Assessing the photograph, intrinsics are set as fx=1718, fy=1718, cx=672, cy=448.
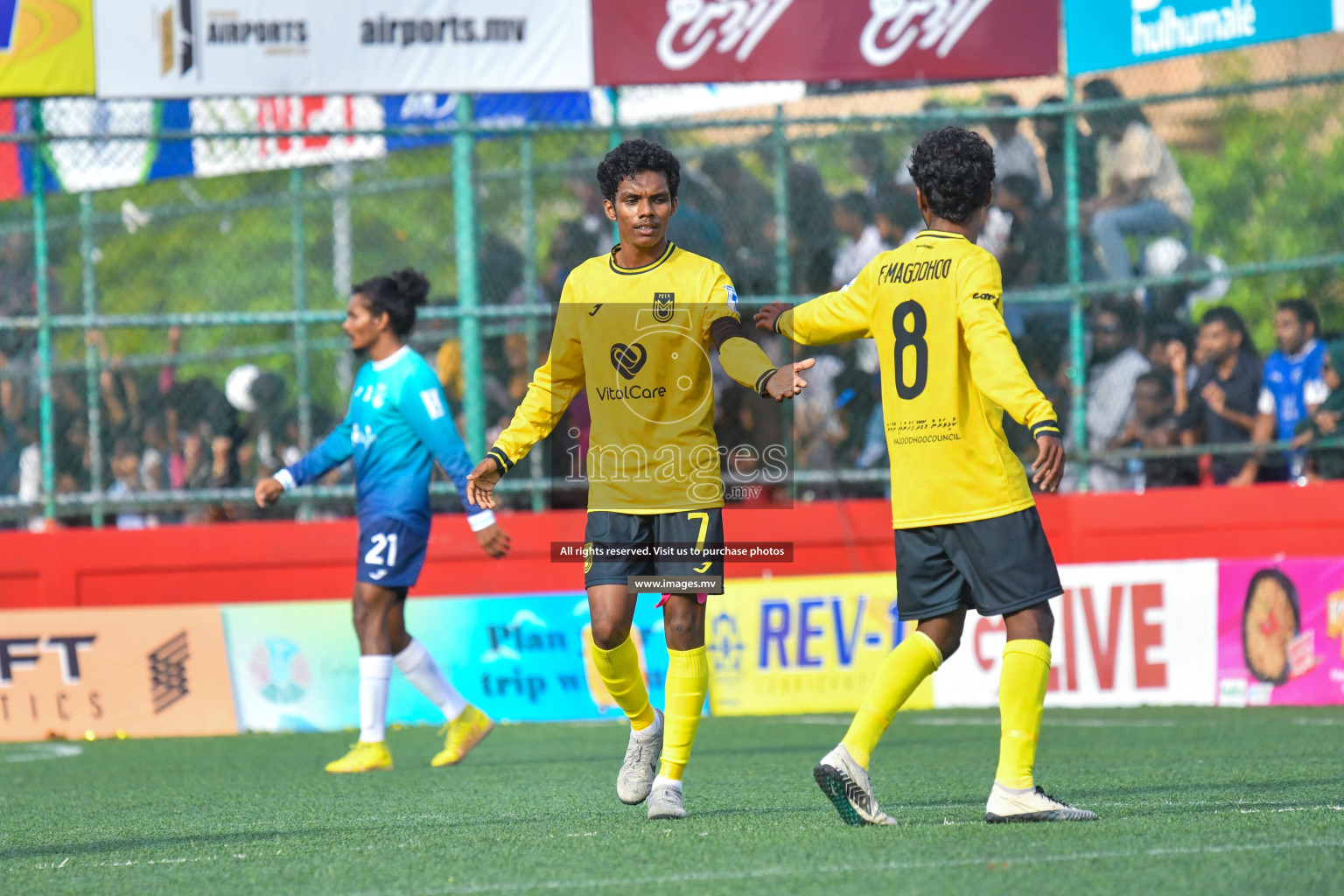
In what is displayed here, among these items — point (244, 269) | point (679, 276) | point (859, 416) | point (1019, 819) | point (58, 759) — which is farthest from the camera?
point (244, 269)

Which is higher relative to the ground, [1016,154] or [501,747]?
[1016,154]

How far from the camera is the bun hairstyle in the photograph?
8.09 meters

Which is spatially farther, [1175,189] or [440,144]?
[440,144]

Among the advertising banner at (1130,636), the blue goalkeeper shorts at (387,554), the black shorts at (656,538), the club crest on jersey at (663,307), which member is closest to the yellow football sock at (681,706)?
the black shorts at (656,538)

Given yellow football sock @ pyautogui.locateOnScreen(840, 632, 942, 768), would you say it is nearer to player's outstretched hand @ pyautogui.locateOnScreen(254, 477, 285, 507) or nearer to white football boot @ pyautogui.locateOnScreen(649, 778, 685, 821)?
white football boot @ pyautogui.locateOnScreen(649, 778, 685, 821)

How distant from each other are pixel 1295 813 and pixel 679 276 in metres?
2.47

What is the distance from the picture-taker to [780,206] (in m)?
11.0

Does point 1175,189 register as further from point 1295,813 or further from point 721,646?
point 1295,813

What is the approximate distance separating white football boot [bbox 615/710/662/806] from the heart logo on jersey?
1.16m

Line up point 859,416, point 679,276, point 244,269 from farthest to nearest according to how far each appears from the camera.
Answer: point 244,269 < point 859,416 < point 679,276

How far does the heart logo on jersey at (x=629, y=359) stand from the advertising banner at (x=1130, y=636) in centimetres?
513

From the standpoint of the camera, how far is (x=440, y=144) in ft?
41.9

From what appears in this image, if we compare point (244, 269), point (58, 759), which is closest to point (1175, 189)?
point (58, 759)

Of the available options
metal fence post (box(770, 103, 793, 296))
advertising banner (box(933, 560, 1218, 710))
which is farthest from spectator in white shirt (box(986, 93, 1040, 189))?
advertising banner (box(933, 560, 1218, 710))
